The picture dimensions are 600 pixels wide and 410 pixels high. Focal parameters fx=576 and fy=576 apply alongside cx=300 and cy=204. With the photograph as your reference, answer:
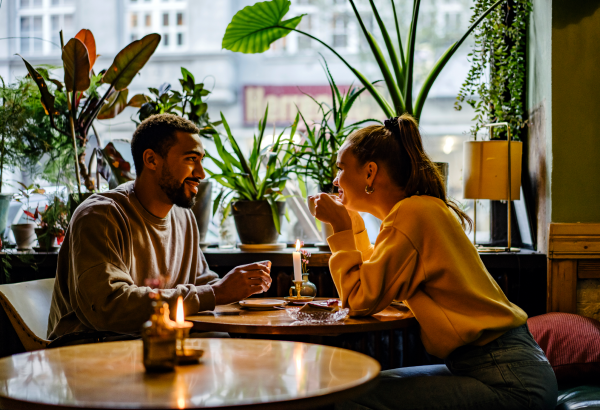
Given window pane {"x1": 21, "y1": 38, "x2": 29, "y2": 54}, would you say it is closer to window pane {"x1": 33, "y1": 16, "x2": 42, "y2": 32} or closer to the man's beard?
window pane {"x1": 33, "y1": 16, "x2": 42, "y2": 32}

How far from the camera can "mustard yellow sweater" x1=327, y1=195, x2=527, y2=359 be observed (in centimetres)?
170

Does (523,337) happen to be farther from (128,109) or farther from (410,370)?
(128,109)

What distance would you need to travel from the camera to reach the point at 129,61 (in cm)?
305

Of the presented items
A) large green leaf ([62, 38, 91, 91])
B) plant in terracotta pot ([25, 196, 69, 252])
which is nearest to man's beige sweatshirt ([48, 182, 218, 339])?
large green leaf ([62, 38, 91, 91])

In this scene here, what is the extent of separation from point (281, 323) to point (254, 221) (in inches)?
57.8

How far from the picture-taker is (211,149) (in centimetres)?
369

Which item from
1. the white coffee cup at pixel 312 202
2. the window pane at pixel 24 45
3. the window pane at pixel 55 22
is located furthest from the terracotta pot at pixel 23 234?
the white coffee cup at pixel 312 202

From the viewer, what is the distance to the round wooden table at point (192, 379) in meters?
0.94

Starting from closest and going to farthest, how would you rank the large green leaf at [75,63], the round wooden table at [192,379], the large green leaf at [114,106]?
the round wooden table at [192,379] < the large green leaf at [75,63] < the large green leaf at [114,106]

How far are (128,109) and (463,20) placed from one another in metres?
2.18

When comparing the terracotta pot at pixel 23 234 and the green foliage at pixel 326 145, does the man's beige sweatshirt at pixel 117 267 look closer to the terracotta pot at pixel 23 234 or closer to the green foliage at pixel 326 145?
the green foliage at pixel 326 145

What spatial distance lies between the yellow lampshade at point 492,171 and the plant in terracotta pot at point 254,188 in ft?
3.16

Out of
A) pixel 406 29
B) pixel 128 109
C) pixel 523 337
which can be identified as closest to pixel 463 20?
pixel 406 29

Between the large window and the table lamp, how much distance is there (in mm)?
1951
